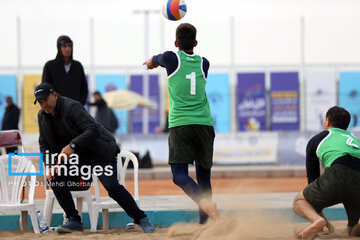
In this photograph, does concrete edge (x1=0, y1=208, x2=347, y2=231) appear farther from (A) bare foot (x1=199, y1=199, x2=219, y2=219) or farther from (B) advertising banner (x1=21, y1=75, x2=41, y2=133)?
(B) advertising banner (x1=21, y1=75, x2=41, y2=133)

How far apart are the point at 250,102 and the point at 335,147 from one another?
70.7 feet

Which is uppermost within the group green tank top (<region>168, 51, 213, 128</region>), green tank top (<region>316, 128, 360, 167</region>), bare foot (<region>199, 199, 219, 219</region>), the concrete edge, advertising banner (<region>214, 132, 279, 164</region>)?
green tank top (<region>168, 51, 213, 128</region>)

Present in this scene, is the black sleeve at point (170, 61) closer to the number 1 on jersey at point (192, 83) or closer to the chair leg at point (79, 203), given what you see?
the number 1 on jersey at point (192, 83)

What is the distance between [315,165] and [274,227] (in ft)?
4.02

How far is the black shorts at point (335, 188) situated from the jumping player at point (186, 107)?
3.17 feet

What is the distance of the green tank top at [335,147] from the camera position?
6312mm

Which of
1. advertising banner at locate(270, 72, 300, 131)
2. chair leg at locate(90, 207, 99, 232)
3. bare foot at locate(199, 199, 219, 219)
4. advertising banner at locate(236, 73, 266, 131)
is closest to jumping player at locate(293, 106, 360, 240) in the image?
bare foot at locate(199, 199, 219, 219)

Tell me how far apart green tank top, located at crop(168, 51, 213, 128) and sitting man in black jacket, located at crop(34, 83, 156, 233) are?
2.75 ft

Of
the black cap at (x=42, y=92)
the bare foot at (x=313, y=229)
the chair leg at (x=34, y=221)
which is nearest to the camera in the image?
the bare foot at (x=313, y=229)

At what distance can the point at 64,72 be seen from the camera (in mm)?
8422

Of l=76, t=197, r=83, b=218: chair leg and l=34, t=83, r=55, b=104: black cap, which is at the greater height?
l=34, t=83, r=55, b=104: black cap

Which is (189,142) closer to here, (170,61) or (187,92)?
(187,92)

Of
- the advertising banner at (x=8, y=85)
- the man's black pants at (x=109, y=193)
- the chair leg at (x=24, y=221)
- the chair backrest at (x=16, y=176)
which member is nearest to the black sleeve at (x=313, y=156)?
the man's black pants at (x=109, y=193)

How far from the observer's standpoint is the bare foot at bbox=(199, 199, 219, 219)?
626 cm
